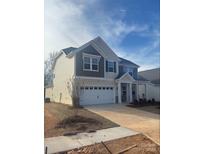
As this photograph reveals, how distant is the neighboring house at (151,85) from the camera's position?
7.09ft

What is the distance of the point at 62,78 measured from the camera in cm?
195

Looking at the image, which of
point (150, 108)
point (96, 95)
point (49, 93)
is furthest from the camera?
point (150, 108)

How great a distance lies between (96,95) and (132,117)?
0.38m

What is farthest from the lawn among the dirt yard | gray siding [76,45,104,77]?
gray siding [76,45,104,77]

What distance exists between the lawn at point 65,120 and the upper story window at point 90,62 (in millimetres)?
343

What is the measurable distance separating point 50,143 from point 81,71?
0.62m

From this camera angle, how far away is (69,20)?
1.96 metres

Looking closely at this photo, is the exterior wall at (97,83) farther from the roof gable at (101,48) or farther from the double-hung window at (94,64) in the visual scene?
the roof gable at (101,48)

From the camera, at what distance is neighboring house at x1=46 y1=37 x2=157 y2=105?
1.94 meters

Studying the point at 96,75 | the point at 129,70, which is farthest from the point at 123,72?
the point at 96,75

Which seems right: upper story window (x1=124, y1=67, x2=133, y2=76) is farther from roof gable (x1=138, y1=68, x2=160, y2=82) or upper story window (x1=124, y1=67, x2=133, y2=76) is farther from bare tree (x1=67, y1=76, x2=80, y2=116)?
bare tree (x1=67, y1=76, x2=80, y2=116)

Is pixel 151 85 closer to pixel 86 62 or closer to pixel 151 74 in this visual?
pixel 151 74
